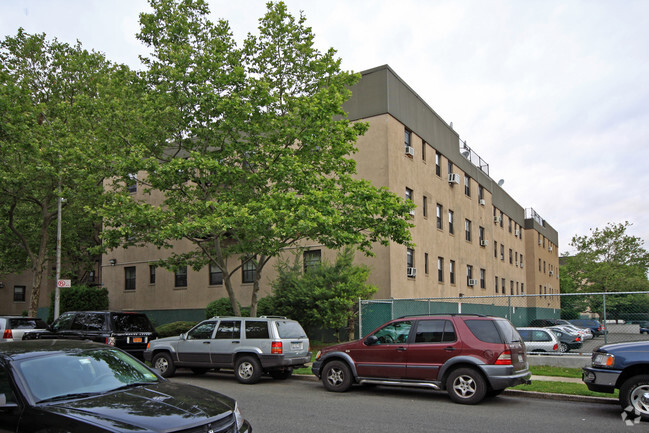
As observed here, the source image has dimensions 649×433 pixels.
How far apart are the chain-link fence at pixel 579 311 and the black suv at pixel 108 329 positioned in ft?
22.6

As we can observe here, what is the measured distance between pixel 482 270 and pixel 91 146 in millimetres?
26099

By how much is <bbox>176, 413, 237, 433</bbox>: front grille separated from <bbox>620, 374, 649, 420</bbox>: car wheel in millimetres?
6764

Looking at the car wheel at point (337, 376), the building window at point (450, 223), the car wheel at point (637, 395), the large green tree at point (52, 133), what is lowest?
→ the car wheel at point (337, 376)

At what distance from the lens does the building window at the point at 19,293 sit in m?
43.3

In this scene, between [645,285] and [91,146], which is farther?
[645,285]

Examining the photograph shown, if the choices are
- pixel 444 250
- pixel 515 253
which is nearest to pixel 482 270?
pixel 444 250

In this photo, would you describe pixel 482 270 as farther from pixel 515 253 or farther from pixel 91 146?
pixel 91 146

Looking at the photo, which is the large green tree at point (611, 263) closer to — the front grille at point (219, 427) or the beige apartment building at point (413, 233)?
the beige apartment building at point (413, 233)

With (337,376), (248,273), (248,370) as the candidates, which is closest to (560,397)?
(337,376)

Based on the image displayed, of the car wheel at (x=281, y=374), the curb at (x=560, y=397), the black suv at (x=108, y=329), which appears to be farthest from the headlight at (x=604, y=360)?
the black suv at (x=108, y=329)

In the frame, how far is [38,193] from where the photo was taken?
26000 mm

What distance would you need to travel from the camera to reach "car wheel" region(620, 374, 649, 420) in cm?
835

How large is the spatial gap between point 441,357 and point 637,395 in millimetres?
3325

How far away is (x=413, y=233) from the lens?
25812 millimetres
